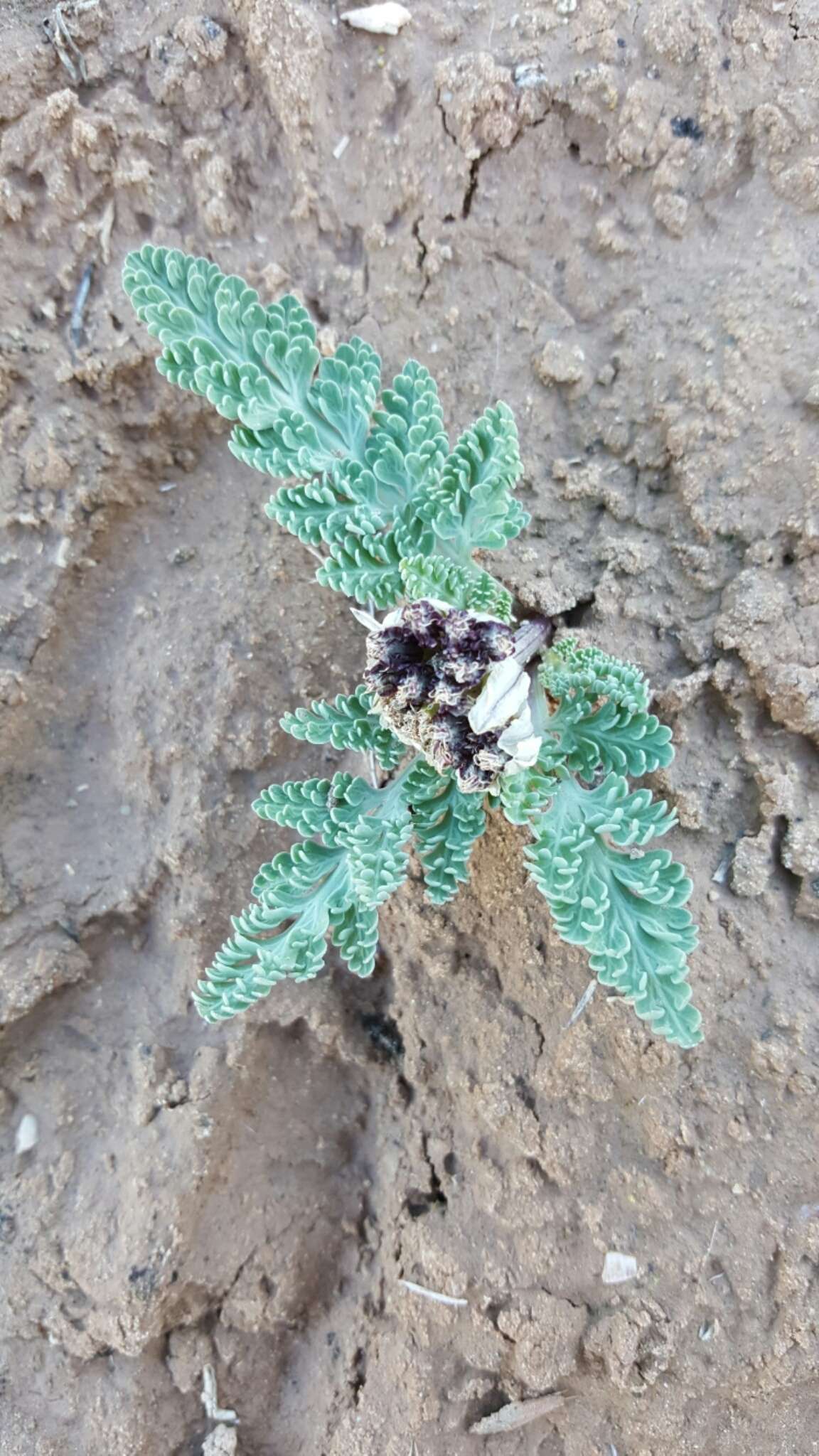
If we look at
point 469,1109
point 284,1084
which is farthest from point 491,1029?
point 284,1084

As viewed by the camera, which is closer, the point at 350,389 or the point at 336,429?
the point at 350,389

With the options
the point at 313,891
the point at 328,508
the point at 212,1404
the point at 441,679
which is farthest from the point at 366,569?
the point at 212,1404

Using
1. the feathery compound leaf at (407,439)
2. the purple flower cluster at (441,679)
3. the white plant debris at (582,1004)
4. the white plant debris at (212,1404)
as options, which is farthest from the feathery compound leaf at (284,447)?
the white plant debris at (212,1404)

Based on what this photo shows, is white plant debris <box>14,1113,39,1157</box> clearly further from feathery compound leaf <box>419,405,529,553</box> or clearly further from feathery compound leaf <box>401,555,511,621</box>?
feathery compound leaf <box>419,405,529,553</box>

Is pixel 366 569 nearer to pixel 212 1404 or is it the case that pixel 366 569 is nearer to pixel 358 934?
pixel 358 934


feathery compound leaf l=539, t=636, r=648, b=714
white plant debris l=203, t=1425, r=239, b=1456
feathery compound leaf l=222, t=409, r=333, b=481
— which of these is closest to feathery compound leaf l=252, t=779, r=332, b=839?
feathery compound leaf l=539, t=636, r=648, b=714

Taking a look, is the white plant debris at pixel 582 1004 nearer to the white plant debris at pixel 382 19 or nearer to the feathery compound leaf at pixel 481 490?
the feathery compound leaf at pixel 481 490
